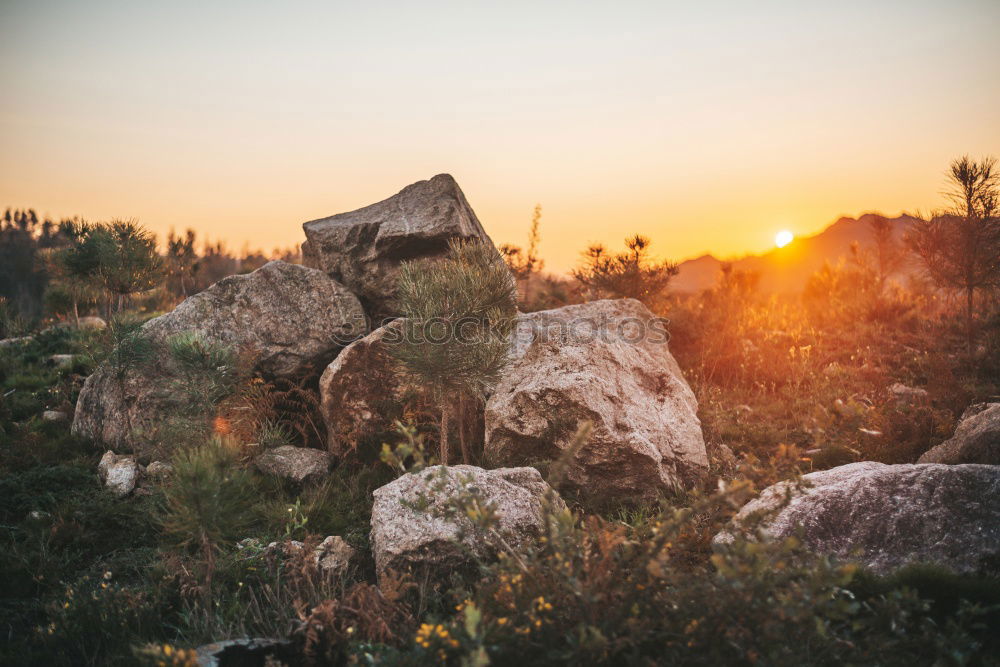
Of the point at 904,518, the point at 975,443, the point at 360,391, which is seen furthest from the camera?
the point at 360,391

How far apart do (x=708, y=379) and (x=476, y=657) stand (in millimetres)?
9652

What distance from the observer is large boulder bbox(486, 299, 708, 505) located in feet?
19.9

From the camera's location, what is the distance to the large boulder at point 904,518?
13.6ft

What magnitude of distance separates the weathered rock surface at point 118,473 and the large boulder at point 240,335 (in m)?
0.34

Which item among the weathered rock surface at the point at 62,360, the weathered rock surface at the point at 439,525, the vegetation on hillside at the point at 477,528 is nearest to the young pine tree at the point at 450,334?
the vegetation on hillside at the point at 477,528

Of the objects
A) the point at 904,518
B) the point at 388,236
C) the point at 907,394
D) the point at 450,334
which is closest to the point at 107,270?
the point at 388,236

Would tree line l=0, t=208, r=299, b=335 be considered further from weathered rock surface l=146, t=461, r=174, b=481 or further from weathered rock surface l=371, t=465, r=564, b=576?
weathered rock surface l=371, t=465, r=564, b=576

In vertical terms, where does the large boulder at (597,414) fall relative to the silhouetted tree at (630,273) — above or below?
below

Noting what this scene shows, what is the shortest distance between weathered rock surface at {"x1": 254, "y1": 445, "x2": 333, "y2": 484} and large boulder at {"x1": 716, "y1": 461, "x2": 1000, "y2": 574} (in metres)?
4.76

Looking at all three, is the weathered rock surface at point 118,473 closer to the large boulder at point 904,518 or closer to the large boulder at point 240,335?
the large boulder at point 240,335

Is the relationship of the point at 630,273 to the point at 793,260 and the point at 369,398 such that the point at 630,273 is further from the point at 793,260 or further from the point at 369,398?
the point at 793,260

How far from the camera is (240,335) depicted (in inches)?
314

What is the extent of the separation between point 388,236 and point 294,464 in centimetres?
398

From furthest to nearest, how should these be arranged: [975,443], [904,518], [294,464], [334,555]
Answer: [294,464] < [975,443] < [334,555] < [904,518]
